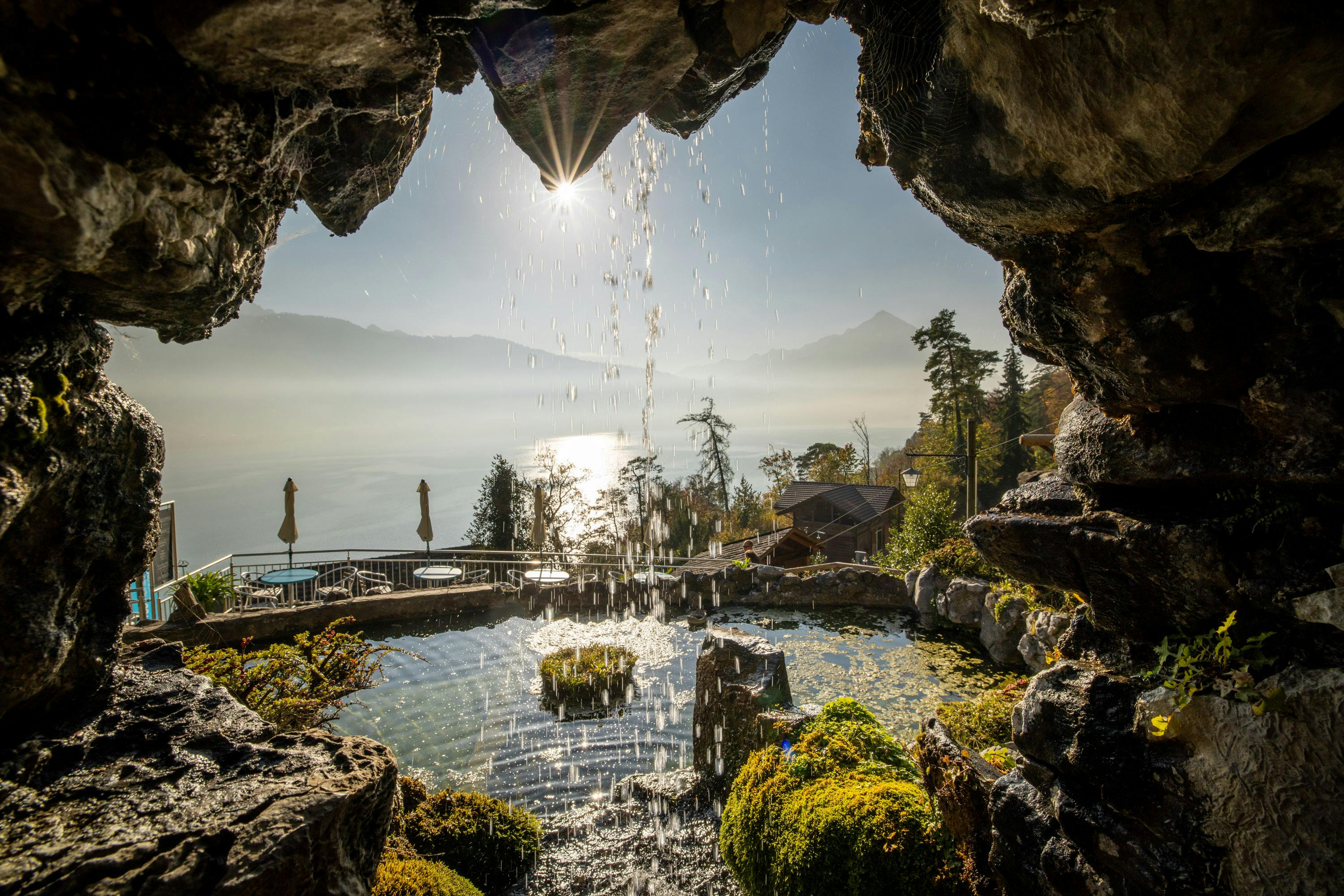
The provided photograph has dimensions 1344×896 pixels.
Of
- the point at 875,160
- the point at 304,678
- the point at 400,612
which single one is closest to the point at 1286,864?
the point at 875,160

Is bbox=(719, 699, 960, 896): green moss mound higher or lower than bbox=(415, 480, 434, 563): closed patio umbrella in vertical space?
lower

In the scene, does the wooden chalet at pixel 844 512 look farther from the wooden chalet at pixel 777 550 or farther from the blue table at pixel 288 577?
the blue table at pixel 288 577

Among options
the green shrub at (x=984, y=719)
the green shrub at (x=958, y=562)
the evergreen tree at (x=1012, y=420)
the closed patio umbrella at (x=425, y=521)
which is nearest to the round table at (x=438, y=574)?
the closed patio umbrella at (x=425, y=521)

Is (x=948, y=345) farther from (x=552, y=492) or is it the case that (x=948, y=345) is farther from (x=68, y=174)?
(x=68, y=174)

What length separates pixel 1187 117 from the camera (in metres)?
2.27

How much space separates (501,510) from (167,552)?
18.9m

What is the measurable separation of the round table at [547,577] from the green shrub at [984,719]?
9188 millimetres

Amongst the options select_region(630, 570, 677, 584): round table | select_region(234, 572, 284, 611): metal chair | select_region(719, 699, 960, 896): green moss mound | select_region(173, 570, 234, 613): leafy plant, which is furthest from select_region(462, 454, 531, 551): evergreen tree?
select_region(719, 699, 960, 896): green moss mound

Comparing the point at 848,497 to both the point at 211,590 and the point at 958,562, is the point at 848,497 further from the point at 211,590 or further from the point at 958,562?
the point at 211,590

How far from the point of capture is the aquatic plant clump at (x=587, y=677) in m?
8.35

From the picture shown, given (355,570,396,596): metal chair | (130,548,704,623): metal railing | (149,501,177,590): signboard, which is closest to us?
(130,548,704,623): metal railing

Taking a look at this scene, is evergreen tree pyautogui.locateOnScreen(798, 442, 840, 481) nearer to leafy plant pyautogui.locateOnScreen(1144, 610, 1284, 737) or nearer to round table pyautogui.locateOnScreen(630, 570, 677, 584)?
round table pyautogui.locateOnScreen(630, 570, 677, 584)

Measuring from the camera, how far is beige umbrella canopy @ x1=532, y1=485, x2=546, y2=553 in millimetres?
16031

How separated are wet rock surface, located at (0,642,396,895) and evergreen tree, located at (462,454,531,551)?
2702 centimetres
